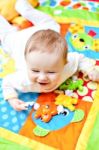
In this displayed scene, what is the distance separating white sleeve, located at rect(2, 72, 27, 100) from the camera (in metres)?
1.06

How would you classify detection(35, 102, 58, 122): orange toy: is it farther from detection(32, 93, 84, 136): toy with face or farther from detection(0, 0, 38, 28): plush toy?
detection(0, 0, 38, 28): plush toy

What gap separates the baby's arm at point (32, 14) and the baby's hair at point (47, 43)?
0.33 m

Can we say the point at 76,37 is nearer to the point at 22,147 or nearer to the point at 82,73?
the point at 82,73

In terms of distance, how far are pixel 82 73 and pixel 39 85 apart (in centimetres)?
19

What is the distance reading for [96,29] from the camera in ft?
4.42

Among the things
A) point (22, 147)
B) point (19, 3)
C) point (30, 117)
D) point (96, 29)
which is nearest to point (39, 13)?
point (19, 3)

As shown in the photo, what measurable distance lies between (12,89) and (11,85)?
1 centimetres

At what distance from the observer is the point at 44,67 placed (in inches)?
38.2

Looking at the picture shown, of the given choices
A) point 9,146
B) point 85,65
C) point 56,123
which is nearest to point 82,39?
point 85,65

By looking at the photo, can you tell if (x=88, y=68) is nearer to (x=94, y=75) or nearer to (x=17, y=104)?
(x=94, y=75)

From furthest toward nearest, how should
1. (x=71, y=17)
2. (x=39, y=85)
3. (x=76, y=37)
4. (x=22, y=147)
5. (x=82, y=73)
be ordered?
(x=71, y=17) → (x=76, y=37) → (x=82, y=73) → (x=39, y=85) → (x=22, y=147)

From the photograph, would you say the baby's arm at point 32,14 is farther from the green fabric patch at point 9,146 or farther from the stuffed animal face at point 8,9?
the green fabric patch at point 9,146

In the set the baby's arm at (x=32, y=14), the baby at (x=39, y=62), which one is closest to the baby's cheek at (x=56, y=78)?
the baby at (x=39, y=62)

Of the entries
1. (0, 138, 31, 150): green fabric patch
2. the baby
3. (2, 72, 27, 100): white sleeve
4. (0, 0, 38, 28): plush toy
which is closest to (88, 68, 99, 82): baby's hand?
the baby
